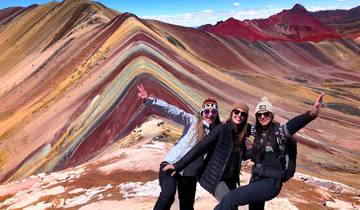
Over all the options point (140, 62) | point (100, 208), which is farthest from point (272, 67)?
point (100, 208)

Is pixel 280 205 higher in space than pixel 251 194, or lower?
lower

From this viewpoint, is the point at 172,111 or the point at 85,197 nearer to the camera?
the point at 172,111

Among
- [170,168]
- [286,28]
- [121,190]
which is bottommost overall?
[121,190]

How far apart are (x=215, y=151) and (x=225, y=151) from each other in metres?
0.13

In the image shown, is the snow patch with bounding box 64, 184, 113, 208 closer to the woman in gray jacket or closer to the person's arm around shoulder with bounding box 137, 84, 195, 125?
the person's arm around shoulder with bounding box 137, 84, 195, 125

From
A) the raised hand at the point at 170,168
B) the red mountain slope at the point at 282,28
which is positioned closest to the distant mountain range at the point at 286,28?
the red mountain slope at the point at 282,28

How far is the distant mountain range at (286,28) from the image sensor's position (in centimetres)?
10906

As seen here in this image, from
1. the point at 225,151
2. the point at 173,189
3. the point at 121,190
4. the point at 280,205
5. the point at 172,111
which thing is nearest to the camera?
the point at 225,151

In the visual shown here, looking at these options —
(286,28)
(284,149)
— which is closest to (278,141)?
(284,149)

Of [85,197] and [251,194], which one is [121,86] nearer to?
[85,197]

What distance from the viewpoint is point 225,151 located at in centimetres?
563

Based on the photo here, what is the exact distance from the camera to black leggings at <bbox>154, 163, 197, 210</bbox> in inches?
243

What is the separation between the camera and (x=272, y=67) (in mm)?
64438

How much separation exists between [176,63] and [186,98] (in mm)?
8232
